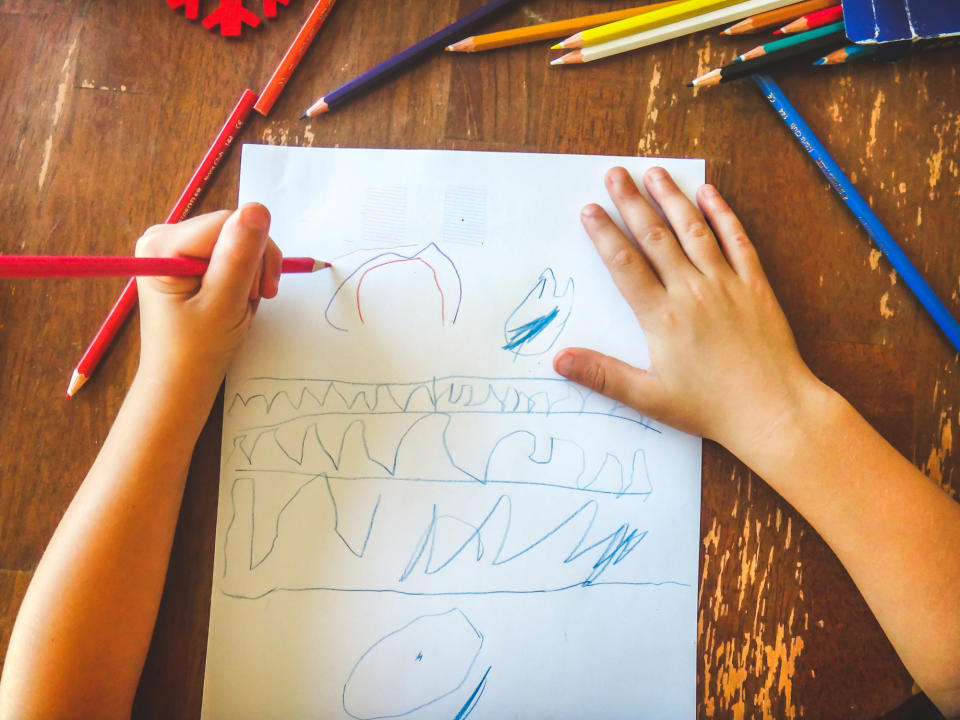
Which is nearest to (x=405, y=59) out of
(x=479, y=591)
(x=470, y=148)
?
(x=470, y=148)

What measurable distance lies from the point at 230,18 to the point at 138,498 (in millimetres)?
360

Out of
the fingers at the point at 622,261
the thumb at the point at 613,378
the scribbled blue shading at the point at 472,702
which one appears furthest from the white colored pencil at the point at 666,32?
the scribbled blue shading at the point at 472,702

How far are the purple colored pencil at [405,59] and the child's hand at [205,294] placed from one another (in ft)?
0.40

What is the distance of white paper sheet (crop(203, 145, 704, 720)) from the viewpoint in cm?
44

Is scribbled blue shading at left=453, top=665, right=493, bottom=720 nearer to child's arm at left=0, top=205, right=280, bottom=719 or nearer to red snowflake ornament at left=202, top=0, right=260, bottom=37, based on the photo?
child's arm at left=0, top=205, right=280, bottom=719

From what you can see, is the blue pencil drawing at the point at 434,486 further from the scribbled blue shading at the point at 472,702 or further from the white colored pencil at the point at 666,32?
the white colored pencil at the point at 666,32

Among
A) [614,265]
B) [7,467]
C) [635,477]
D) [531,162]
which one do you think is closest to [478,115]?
[531,162]

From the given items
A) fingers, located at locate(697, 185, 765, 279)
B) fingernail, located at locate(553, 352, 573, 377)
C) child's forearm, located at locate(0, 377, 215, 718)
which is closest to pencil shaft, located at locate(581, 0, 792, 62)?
fingers, located at locate(697, 185, 765, 279)

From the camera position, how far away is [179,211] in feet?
1.53

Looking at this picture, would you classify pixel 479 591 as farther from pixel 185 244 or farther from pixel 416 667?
pixel 185 244

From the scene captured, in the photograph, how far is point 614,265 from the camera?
0.46 meters

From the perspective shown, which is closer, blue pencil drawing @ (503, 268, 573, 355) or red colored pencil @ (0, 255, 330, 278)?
red colored pencil @ (0, 255, 330, 278)

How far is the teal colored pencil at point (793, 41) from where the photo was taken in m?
0.46

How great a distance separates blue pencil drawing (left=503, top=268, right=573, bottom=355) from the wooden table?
0.10 metres
